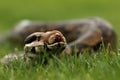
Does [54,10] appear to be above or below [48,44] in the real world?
below

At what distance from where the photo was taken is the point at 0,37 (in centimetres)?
1362

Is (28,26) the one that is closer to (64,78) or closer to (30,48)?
(30,48)

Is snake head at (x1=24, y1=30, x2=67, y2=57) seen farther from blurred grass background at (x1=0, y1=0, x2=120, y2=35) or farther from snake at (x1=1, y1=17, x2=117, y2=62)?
blurred grass background at (x1=0, y1=0, x2=120, y2=35)

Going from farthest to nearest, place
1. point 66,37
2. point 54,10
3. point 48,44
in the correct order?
point 54,10 → point 66,37 → point 48,44

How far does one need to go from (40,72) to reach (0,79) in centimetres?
40

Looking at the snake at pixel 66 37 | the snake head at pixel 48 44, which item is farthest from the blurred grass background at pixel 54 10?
the snake head at pixel 48 44

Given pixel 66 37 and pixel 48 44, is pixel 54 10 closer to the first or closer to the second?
pixel 66 37

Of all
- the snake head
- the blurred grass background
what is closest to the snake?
the snake head

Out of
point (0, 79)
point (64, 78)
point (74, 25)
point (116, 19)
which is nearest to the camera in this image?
point (64, 78)

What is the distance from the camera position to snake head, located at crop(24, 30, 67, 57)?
17.8 ft

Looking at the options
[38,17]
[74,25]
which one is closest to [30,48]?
[74,25]

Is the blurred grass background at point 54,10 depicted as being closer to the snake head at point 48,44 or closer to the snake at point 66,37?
the snake at point 66,37

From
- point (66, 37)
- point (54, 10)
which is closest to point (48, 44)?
point (66, 37)

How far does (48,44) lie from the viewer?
552 cm
